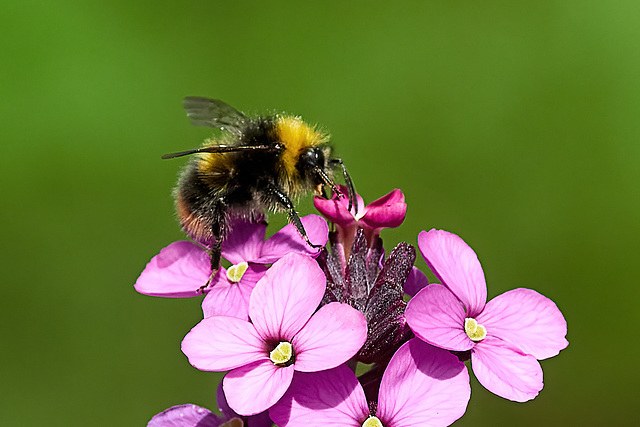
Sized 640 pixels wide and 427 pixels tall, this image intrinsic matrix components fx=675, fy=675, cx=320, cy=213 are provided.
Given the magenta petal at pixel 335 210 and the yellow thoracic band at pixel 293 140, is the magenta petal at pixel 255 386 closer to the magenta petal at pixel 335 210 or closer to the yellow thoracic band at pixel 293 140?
the magenta petal at pixel 335 210

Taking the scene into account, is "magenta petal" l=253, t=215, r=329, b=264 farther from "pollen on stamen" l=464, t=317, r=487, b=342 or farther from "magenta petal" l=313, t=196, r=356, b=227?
"pollen on stamen" l=464, t=317, r=487, b=342

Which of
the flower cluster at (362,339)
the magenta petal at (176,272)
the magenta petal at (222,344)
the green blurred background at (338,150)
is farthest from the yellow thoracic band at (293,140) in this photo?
the green blurred background at (338,150)

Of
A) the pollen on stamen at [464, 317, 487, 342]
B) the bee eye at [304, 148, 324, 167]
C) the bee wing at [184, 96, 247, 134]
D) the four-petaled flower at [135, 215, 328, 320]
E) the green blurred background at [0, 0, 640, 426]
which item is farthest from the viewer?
the green blurred background at [0, 0, 640, 426]

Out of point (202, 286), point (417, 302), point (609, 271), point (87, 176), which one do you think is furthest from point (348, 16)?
point (417, 302)

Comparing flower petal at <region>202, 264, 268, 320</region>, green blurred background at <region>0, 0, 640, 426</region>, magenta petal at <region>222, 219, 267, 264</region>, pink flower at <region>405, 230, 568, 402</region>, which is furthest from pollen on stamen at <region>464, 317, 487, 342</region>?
green blurred background at <region>0, 0, 640, 426</region>

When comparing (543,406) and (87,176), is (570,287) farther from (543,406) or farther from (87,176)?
(87,176)

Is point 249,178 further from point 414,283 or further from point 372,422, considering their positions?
point 372,422
